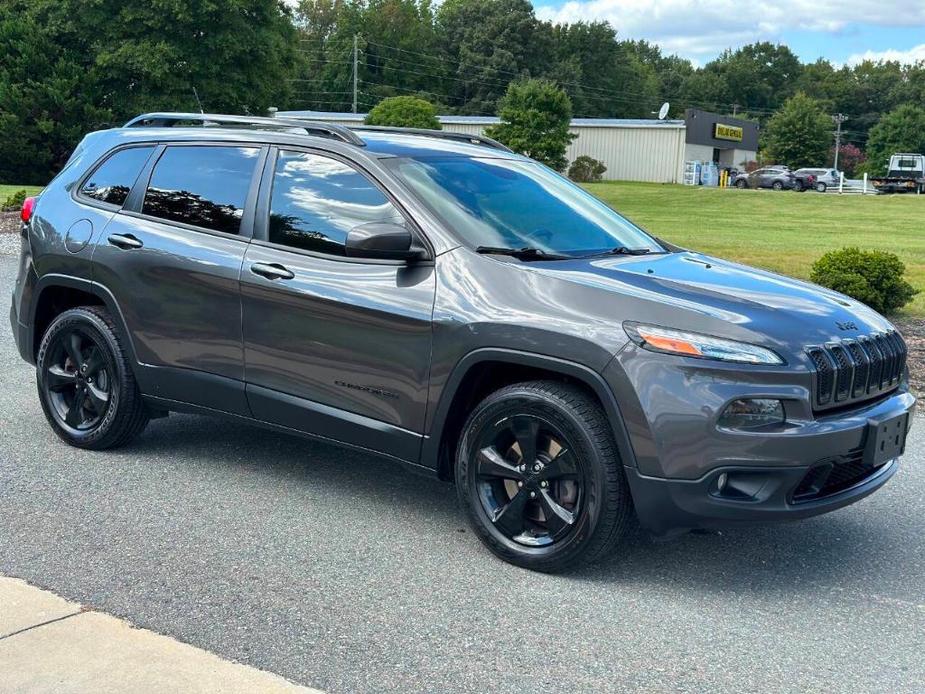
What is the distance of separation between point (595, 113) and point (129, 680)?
385ft

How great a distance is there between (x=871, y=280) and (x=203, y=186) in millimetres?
8645

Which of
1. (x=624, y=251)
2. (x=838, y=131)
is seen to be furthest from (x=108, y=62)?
(x=838, y=131)

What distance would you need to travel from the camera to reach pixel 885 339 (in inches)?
170

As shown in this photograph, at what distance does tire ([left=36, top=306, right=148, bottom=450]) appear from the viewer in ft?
18.1

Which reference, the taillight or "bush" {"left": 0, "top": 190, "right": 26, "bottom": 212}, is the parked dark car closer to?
"bush" {"left": 0, "top": 190, "right": 26, "bottom": 212}

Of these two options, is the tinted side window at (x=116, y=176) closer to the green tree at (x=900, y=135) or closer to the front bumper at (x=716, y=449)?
the front bumper at (x=716, y=449)

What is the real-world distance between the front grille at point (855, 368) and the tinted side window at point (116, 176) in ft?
12.1

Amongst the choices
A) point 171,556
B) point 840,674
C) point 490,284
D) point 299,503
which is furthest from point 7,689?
point 840,674

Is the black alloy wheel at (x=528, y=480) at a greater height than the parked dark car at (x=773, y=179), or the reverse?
the black alloy wheel at (x=528, y=480)

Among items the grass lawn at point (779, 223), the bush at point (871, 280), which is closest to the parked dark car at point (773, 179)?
the grass lawn at point (779, 223)

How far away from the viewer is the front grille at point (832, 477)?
3.87m

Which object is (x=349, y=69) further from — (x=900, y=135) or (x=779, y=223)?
(x=779, y=223)

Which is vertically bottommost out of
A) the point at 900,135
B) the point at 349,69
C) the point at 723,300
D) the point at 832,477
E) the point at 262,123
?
the point at 832,477

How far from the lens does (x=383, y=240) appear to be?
14.0ft
